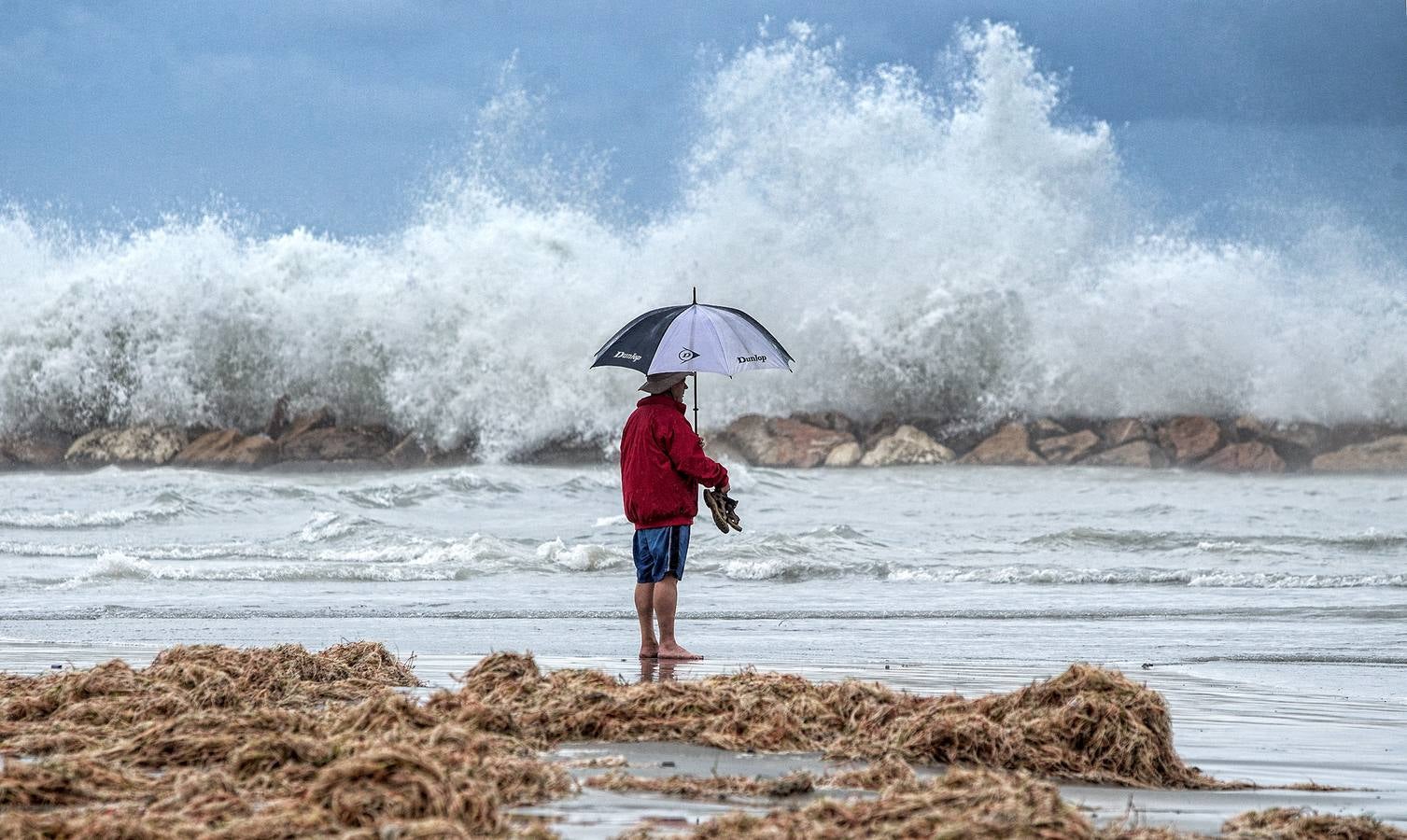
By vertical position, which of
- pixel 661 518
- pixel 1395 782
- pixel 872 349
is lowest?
pixel 1395 782

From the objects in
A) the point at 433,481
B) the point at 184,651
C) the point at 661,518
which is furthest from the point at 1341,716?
the point at 433,481

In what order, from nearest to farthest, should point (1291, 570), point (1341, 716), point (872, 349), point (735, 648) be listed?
point (1341, 716) → point (735, 648) → point (1291, 570) → point (872, 349)

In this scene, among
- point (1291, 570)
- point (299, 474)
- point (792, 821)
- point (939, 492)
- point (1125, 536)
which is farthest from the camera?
point (299, 474)

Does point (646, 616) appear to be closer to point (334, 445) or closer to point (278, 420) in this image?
point (334, 445)

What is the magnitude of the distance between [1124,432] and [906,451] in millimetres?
3703

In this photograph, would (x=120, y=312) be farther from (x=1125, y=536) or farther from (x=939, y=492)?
(x=1125, y=536)

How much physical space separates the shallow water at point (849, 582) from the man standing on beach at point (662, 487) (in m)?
0.45

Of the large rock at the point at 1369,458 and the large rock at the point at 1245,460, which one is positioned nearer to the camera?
the large rock at the point at 1245,460

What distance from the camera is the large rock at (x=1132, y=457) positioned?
947 inches

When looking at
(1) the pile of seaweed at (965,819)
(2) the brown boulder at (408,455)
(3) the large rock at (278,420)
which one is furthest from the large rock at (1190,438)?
(1) the pile of seaweed at (965,819)

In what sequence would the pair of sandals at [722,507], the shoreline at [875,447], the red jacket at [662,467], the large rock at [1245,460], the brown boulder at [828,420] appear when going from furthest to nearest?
the brown boulder at [828,420], the shoreline at [875,447], the large rock at [1245,460], the pair of sandals at [722,507], the red jacket at [662,467]

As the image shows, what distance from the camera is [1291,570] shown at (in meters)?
12.9

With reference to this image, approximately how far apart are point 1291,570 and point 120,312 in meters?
25.4

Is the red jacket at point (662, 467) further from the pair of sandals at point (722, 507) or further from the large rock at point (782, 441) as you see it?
the large rock at point (782, 441)
